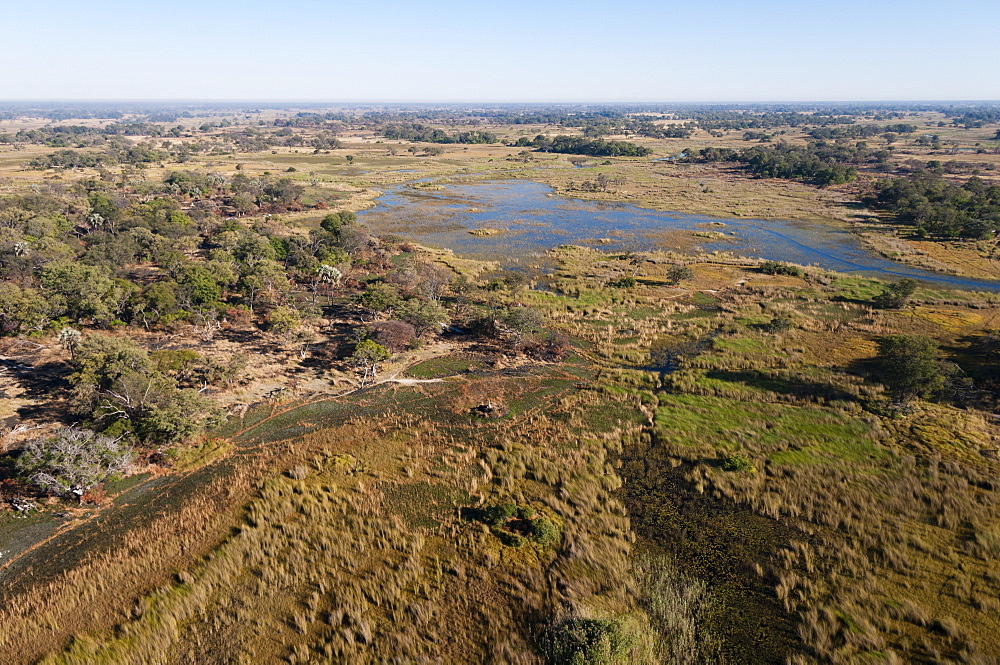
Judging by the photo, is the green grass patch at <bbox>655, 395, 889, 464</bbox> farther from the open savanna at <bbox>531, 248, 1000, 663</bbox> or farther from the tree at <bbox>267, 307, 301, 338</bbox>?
the tree at <bbox>267, 307, 301, 338</bbox>

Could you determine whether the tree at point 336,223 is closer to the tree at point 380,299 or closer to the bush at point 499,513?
the tree at point 380,299

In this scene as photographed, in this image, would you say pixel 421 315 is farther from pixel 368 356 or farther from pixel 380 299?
pixel 368 356

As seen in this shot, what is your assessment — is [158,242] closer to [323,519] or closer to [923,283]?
[323,519]

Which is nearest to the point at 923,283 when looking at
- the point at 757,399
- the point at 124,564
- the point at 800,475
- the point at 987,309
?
the point at 987,309

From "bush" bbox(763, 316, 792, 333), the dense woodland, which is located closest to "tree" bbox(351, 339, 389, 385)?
the dense woodland

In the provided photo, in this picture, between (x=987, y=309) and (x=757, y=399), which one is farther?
(x=987, y=309)

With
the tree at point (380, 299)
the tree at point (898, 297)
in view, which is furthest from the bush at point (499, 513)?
the tree at point (898, 297)

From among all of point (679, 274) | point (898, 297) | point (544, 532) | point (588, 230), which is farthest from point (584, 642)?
point (588, 230)
